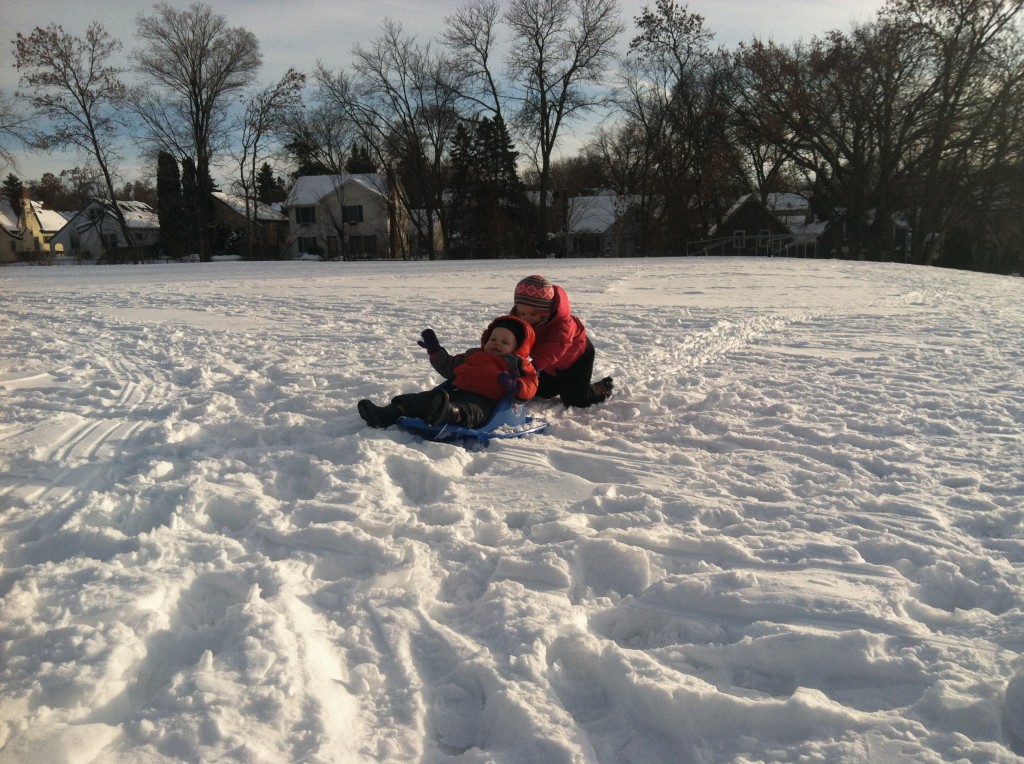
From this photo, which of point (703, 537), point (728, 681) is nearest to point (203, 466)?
point (703, 537)

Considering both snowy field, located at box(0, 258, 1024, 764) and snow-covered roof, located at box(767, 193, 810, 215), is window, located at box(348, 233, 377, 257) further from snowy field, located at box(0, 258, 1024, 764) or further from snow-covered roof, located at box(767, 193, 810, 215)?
snowy field, located at box(0, 258, 1024, 764)

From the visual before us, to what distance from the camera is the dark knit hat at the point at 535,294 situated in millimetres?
4605

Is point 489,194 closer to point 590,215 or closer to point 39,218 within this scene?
point 590,215

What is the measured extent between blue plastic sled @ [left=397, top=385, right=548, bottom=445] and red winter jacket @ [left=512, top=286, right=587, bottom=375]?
45 centimetres

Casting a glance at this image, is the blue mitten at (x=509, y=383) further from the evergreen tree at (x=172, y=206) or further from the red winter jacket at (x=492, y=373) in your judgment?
the evergreen tree at (x=172, y=206)

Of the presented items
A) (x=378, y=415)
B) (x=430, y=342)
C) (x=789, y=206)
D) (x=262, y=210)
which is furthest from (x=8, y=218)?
(x=378, y=415)

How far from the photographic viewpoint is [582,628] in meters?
2.25

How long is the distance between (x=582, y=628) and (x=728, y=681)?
1.53 feet

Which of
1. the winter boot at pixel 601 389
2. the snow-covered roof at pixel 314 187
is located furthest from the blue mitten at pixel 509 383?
the snow-covered roof at pixel 314 187

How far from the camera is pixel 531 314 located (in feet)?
15.3

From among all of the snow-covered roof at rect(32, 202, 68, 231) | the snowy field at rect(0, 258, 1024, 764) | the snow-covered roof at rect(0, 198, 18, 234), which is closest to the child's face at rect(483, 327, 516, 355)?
the snowy field at rect(0, 258, 1024, 764)

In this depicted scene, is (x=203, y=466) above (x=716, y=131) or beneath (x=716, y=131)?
beneath

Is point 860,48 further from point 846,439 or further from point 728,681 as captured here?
point 728,681

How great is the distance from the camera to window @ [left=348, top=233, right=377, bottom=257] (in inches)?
1850
